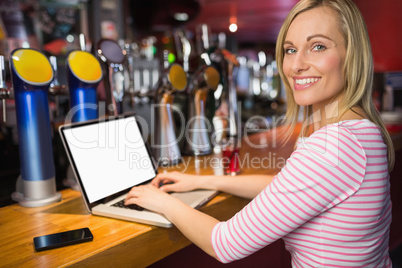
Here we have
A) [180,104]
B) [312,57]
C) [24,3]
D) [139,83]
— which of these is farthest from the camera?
[24,3]

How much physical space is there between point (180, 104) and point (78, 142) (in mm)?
1311

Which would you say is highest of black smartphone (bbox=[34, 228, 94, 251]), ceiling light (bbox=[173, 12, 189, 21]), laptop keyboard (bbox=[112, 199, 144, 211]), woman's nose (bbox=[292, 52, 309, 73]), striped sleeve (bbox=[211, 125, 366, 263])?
ceiling light (bbox=[173, 12, 189, 21])

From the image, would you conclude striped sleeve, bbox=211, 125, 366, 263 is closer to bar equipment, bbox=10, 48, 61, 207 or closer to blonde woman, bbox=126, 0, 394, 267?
blonde woman, bbox=126, 0, 394, 267

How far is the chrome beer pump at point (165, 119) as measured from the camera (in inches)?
59.5

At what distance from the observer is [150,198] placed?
100cm

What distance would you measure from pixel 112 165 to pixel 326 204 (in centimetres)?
67

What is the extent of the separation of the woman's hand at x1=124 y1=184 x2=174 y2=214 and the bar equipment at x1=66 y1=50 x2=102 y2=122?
0.39 metres

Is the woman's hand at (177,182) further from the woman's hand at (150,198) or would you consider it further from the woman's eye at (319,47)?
the woman's eye at (319,47)

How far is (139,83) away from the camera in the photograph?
2.99 m

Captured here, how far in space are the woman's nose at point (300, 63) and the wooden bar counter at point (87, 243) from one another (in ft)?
1.53

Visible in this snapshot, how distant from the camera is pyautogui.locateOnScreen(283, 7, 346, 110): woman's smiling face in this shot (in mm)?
889

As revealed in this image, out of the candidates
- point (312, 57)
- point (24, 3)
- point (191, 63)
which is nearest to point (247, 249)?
point (312, 57)

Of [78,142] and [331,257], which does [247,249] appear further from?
[78,142]

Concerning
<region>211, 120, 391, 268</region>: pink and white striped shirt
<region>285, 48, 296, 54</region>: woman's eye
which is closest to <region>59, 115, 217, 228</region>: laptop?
<region>211, 120, 391, 268</region>: pink and white striped shirt
